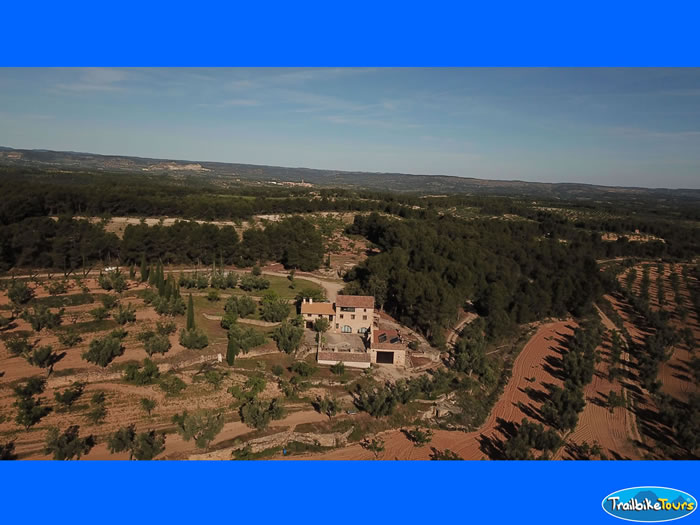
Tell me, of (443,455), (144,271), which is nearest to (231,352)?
(443,455)

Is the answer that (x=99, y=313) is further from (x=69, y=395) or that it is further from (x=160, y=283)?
(x=69, y=395)

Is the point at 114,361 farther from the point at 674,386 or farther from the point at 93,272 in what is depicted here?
the point at 674,386

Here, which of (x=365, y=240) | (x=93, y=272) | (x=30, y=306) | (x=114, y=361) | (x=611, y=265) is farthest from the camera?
(x=365, y=240)

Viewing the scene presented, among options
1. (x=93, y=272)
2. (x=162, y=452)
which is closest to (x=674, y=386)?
(x=162, y=452)

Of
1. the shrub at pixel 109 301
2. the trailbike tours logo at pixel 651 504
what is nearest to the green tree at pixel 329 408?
the trailbike tours logo at pixel 651 504

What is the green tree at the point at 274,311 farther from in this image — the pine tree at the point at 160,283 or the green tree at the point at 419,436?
the green tree at the point at 419,436
